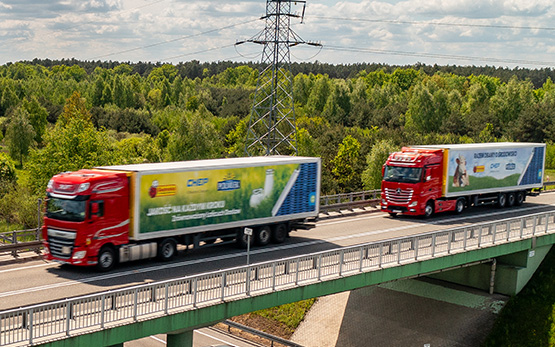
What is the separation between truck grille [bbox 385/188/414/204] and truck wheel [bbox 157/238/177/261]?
15.0 m

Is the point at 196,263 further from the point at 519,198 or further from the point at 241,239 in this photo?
the point at 519,198

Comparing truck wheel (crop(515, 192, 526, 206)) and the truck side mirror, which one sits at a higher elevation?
the truck side mirror

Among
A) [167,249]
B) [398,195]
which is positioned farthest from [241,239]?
[398,195]

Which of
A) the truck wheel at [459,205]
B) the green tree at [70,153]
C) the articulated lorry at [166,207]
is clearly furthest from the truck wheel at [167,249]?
the green tree at [70,153]

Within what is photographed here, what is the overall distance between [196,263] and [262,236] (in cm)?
426

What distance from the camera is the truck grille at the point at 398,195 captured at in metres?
36.1

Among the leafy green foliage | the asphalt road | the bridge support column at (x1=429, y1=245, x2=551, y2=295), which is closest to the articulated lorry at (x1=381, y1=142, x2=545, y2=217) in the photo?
the asphalt road

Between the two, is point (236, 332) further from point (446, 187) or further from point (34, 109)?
point (34, 109)

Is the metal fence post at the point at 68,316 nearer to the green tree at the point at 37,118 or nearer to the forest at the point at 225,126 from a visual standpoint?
the forest at the point at 225,126

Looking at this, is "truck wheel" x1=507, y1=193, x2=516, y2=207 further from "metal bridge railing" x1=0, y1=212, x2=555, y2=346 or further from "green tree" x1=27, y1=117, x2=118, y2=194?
"green tree" x1=27, y1=117, x2=118, y2=194

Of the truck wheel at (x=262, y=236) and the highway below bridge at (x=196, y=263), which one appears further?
the truck wheel at (x=262, y=236)

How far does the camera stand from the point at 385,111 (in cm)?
12512

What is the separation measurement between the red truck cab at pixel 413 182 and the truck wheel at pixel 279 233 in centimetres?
925

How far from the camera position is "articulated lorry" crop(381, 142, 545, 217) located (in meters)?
36.0
